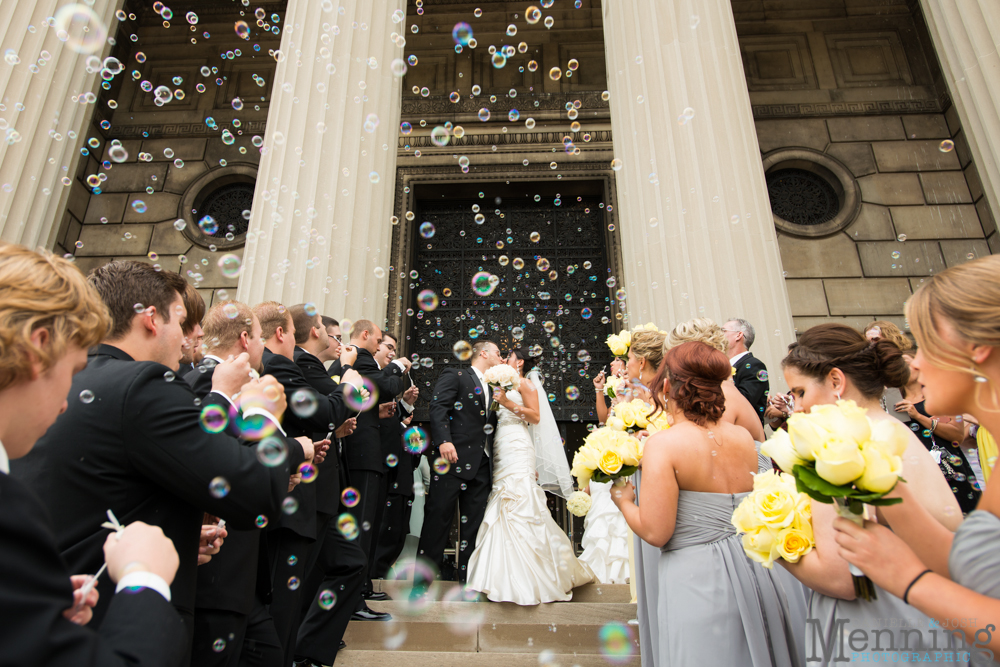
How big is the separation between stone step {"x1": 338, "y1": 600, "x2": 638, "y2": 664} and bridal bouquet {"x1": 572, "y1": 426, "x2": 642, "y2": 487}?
1.95m

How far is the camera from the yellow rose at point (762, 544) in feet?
6.29

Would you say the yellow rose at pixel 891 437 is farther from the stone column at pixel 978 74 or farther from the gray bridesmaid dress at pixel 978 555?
the stone column at pixel 978 74

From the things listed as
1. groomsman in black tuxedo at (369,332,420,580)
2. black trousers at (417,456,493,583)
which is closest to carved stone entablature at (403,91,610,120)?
groomsman in black tuxedo at (369,332,420,580)

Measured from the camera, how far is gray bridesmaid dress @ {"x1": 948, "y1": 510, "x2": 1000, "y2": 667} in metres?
1.29

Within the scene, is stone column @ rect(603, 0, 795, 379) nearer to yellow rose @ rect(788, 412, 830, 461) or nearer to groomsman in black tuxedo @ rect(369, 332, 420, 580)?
groomsman in black tuxedo @ rect(369, 332, 420, 580)

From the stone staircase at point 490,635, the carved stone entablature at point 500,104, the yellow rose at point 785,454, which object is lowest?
the stone staircase at point 490,635

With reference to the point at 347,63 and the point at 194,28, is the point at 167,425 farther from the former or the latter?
the point at 194,28

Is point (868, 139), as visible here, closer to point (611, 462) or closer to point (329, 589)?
point (611, 462)

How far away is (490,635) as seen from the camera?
445cm

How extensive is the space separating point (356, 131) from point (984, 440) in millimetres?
6622

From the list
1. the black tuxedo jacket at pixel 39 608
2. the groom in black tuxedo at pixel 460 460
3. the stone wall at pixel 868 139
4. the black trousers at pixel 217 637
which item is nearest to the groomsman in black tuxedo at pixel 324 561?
the black trousers at pixel 217 637

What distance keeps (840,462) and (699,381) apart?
1.38 metres

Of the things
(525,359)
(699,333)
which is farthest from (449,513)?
(699,333)

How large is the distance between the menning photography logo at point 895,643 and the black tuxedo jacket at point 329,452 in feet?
8.67
